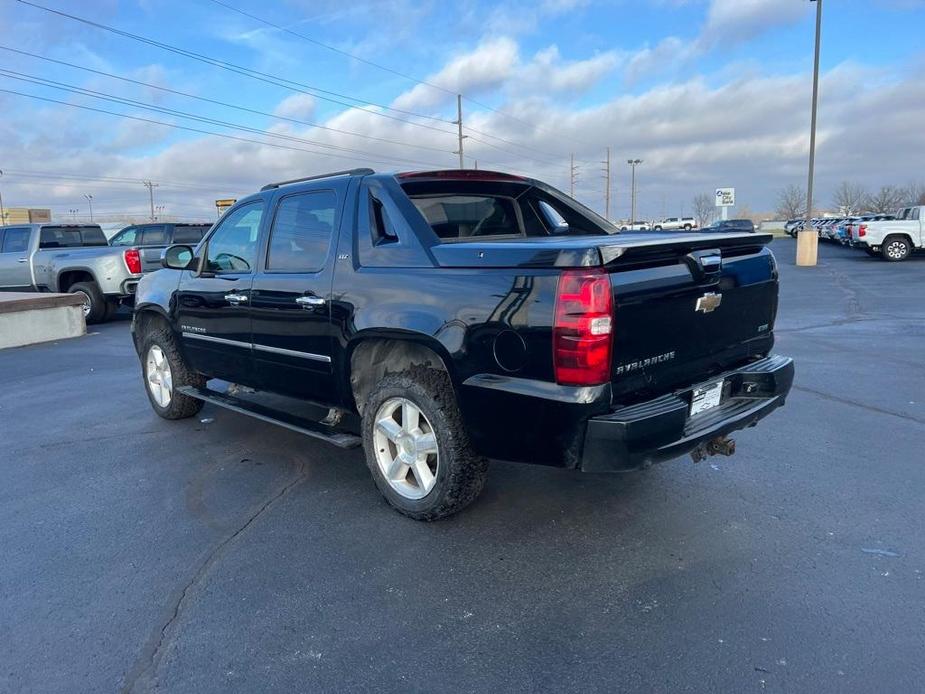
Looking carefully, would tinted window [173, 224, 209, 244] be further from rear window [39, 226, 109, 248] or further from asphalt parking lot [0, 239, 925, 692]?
asphalt parking lot [0, 239, 925, 692]

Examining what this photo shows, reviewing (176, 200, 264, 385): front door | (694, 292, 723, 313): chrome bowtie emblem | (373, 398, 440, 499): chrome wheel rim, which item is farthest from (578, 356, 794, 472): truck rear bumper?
(176, 200, 264, 385): front door

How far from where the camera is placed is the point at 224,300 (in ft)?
15.9

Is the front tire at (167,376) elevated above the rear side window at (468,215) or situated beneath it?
situated beneath

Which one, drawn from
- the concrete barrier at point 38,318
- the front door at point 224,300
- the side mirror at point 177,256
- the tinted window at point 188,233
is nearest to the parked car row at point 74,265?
the concrete barrier at point 38,318

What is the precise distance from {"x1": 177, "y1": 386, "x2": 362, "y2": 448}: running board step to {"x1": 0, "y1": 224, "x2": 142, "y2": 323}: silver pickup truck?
8.40 metres

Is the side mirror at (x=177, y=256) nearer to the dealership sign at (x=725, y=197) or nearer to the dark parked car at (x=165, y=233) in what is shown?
the dark parked car at (x=165, y=233)

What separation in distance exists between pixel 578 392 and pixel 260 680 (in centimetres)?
170

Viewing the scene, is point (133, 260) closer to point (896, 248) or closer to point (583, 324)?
point (583, 324)

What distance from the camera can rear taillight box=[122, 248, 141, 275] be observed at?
12359 mm

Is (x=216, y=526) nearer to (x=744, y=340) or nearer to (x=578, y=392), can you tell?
(x=578, y=392)

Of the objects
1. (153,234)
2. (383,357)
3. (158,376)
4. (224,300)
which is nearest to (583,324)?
(383,357)

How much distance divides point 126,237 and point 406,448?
15053 millimetres

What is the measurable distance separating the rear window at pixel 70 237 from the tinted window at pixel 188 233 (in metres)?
1.49

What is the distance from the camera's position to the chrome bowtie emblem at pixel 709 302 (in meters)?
3.39
